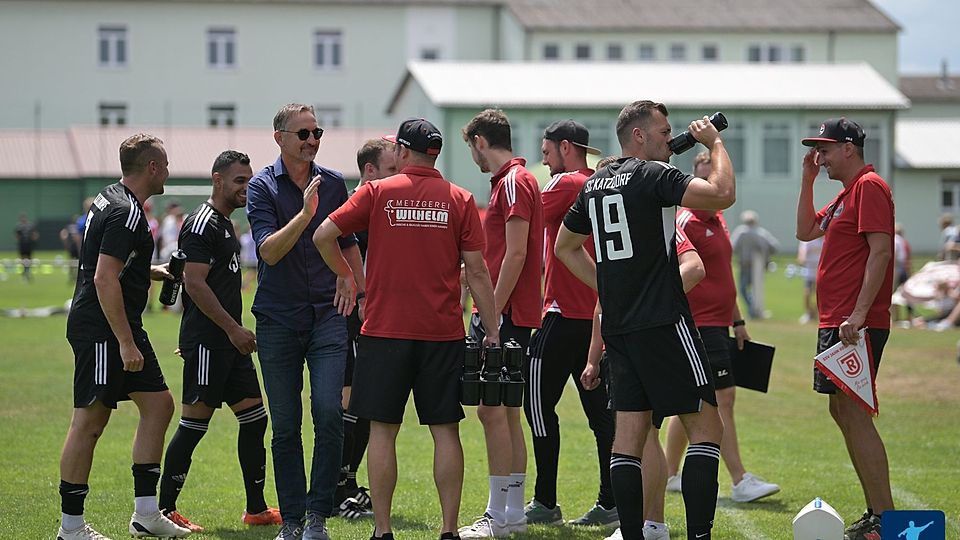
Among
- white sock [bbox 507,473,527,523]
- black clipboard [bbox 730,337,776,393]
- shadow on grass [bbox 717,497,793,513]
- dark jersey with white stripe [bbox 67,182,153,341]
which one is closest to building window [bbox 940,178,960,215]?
black clipboard [bbox 730,337,776,393]

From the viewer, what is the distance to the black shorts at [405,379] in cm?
686

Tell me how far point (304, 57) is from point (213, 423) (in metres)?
56.4

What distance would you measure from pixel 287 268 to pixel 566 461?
4.07m

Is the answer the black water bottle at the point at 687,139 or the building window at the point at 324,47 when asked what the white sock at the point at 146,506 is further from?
the building window at the point at 324,47

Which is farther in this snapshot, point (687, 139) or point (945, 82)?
point (945, 82)

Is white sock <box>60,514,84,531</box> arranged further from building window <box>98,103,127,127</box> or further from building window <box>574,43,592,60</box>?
building window <box>574,43,592,60</box>

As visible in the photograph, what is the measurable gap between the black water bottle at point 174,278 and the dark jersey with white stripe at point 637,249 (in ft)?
8.34

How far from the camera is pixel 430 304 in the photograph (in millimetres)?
6848

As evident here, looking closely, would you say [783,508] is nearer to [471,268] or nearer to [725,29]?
[471,268]

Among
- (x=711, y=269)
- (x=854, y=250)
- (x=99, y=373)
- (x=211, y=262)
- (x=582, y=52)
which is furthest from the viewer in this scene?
(x=582, y=52)

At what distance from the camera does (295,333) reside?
7.27 meters

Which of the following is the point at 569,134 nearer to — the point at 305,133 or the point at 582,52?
the point at 305,133

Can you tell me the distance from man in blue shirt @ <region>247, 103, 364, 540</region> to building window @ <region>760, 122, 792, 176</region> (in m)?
46.3

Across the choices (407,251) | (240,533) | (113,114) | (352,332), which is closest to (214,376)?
(240,533)
